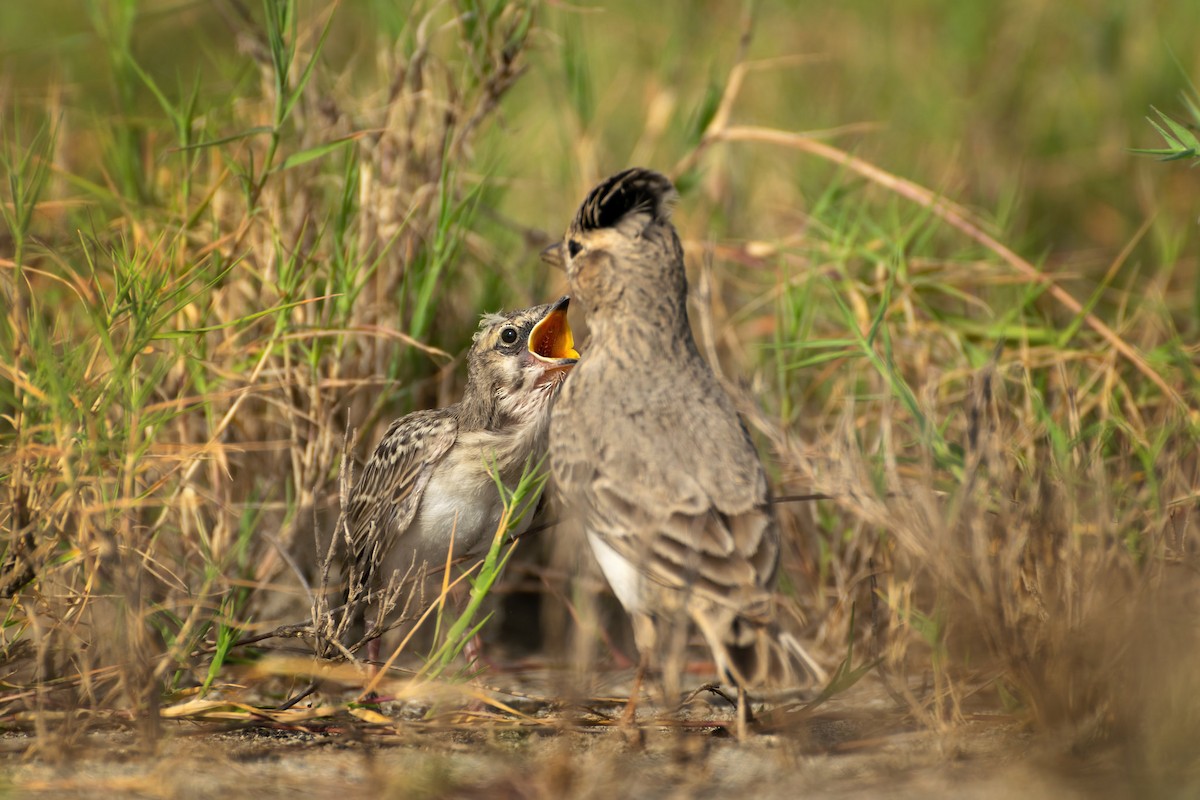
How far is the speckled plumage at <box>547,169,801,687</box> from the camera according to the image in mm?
3523

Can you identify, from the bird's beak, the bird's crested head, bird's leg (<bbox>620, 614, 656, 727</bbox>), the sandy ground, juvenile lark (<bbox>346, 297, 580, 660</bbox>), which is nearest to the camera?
the sandy ground

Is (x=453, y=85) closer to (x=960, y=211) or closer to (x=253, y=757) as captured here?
(x=960, y=211)

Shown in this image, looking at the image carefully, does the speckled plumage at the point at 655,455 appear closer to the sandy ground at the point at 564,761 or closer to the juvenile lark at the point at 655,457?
the juvenile lark at the point at 655,457

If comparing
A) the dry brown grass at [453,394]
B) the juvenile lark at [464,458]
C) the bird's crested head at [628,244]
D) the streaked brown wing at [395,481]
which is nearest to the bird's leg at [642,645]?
the dry brown grass at [453,394]

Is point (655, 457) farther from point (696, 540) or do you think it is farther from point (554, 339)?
point (554, 339)

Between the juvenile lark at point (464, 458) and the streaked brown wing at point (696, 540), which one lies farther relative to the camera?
the juvenile lark at point (464, 458)

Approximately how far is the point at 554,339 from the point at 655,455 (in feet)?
4.15

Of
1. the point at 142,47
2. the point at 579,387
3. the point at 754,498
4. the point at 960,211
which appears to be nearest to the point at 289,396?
the point at 579,387

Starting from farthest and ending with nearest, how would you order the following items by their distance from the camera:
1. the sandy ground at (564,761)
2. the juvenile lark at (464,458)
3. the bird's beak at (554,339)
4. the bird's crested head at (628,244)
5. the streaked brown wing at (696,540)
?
the bird's beak at (554,339)
the juvenile lark at (464,458)
the bird's crested head at (628,244)
the streaked brown wing at (696,540)
the sandy ground at (564,761)

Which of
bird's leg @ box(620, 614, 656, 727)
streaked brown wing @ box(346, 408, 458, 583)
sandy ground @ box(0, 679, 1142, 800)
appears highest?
streaked brown wing @ box(346, 408, 458, 583)

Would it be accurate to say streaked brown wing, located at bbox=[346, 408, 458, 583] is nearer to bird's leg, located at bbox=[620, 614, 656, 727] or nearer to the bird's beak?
the bird's beak

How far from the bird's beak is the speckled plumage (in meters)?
0.47

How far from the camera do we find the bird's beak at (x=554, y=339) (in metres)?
4.68

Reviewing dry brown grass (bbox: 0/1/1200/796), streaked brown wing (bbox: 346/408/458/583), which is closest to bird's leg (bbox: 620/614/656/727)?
dry brown grass (bbox: 0/1/1200/796)
